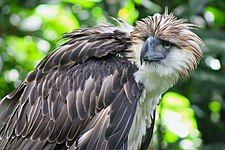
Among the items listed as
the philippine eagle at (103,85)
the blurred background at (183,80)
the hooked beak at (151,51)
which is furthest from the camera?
the blurred background at (183,80)

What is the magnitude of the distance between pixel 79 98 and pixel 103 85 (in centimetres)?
24

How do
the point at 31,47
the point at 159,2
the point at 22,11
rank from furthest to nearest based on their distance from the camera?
the point at 31,47, the point at 22,11, the point at 159,2

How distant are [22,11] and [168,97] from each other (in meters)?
1.79

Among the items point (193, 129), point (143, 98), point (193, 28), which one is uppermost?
point (193, 28)

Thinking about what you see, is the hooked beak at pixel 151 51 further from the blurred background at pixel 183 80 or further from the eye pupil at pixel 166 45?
the blurred background at pixel 183 80

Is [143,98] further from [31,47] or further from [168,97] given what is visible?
[31,47]

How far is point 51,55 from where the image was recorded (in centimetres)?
856

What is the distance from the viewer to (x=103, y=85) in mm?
8289

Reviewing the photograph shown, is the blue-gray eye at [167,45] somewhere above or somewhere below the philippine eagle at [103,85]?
above

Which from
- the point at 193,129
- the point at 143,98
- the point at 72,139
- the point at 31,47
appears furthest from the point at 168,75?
the point at 31,47

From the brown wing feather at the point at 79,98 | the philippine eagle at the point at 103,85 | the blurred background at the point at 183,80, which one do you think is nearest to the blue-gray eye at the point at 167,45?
the philippine eagle at the point at 103,85

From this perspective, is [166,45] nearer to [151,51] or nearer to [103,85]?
[151,51]

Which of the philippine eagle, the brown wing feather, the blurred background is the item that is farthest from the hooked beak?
the blurred background

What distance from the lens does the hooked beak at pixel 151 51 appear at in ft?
26.4
